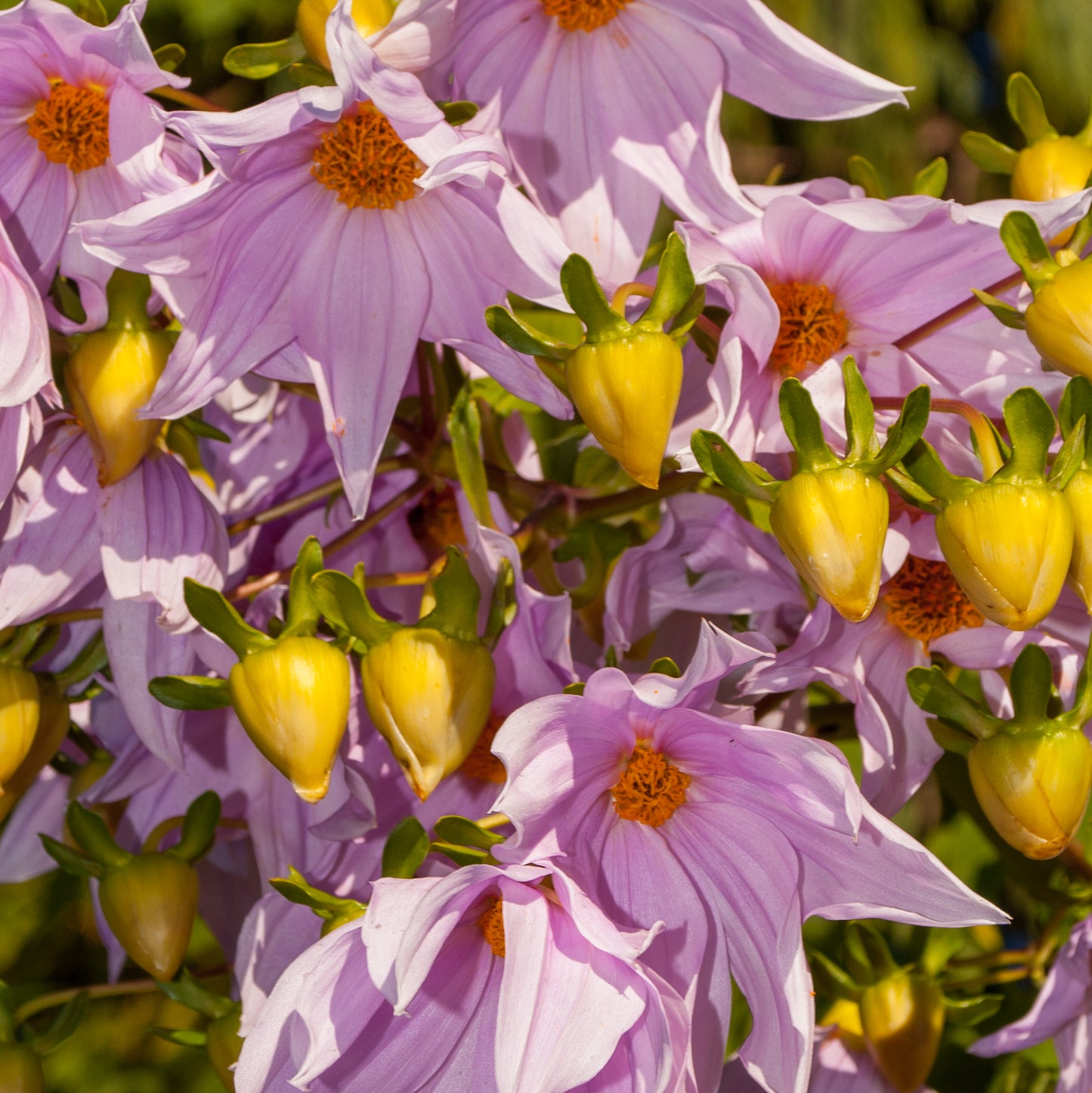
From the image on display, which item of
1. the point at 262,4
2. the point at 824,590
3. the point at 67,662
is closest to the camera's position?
the point at 824,590

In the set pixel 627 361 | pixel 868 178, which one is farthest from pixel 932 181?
pixel 627 361

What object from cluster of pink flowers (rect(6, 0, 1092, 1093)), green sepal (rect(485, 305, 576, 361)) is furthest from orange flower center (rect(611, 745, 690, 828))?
green sepal (rect(485, 305, 576, 361))

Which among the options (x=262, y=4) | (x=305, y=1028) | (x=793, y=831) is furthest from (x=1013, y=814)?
(x=262, y=4)

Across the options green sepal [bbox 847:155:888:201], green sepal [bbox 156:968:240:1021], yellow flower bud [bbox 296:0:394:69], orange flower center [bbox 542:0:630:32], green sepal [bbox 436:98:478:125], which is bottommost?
green sepal [bbox 156:968:240:1021]

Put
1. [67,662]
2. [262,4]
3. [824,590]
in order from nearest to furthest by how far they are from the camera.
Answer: [824,590]
[67,662]
[262,4]

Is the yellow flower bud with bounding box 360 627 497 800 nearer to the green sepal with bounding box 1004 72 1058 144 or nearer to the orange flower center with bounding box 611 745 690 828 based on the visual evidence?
the orange flower center with bounding box 611 745 690 828

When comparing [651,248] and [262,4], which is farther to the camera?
[262,4]

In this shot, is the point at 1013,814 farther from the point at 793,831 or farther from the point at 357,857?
the point at 357,857
